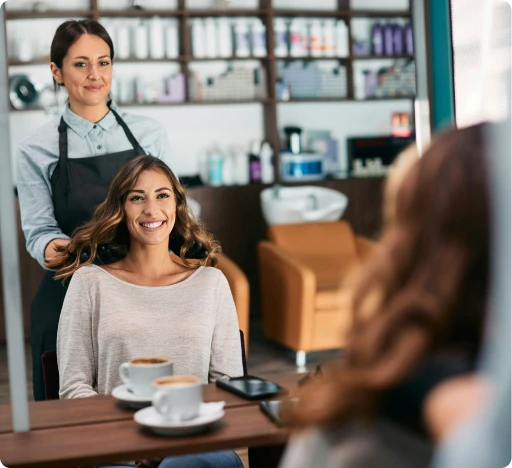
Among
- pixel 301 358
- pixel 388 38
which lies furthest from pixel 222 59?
pixel 301 358

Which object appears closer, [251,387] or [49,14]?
[251,387]

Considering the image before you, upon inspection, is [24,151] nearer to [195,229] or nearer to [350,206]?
[195,229]

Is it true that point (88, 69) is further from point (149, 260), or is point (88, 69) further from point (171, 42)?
point (171, 42)

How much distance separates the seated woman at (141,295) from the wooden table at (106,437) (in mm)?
414

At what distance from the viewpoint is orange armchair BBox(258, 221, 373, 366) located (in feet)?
15.5

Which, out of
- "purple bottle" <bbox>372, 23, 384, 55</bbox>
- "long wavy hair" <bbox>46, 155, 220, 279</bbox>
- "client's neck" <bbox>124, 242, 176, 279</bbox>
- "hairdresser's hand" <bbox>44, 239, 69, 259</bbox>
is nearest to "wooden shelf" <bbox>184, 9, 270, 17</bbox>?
"purple bottle" <bbox>372, 23, 384, 55</bbox>

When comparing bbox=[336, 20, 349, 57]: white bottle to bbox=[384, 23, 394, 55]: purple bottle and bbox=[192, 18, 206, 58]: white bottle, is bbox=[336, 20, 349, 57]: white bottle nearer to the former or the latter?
bbox=[384, 23, 394, 55]: purple bottle

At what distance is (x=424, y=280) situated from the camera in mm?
775

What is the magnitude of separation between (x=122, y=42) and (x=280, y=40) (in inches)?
44.8

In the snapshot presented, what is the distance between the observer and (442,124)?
227 centimetres

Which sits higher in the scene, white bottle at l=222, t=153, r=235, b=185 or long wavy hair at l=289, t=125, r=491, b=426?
white bottle at l=222, t=153, r=235, b=185

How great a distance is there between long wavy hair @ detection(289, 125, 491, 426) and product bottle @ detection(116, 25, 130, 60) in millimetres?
5295

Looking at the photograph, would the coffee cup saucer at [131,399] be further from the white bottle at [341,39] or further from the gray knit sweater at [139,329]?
the white bottle at [341,39]

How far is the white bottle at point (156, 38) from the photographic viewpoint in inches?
232
